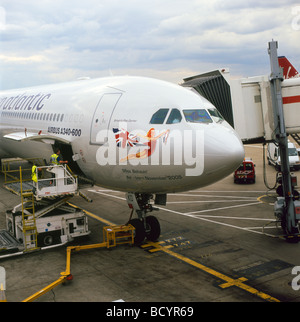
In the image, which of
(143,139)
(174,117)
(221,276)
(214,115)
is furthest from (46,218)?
(214,115)

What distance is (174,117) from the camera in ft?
39.4

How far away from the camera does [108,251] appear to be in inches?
586

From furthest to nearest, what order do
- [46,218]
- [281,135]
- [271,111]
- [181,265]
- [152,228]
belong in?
[271,111] → [152,228] → [281,135] → [46,218] → [181,265]

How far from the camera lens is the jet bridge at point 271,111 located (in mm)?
15719

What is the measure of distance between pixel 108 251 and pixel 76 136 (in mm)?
4462

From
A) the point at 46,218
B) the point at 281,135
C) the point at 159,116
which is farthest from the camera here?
the point at 281,135

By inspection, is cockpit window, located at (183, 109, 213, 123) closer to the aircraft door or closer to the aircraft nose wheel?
the aircraft door

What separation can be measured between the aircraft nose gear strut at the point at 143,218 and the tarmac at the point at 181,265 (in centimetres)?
42

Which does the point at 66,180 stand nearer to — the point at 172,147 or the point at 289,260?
the point at 172,147

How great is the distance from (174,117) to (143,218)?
16.1 feet

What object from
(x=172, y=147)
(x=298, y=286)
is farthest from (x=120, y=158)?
(x=298, y=286)

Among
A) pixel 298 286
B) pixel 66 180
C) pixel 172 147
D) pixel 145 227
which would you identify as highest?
pixel 172 147

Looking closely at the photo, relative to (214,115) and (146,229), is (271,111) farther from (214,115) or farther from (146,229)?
(146,229)

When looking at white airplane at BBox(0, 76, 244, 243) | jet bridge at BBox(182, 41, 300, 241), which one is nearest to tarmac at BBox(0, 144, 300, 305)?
jet bridge at BBox(182, 41, 300, 241)
